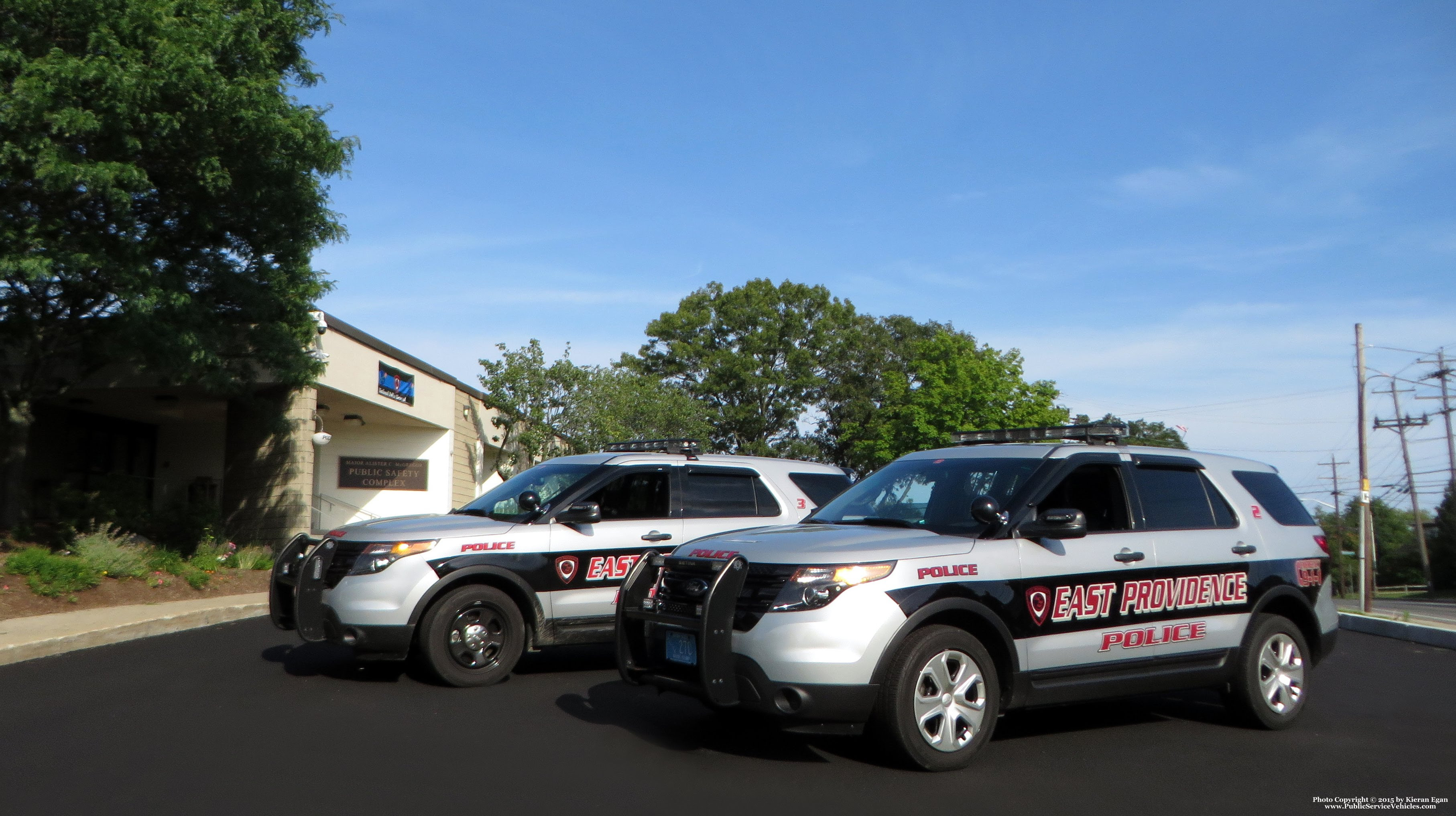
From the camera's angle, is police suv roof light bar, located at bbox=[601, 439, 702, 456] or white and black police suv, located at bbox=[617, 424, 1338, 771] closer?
white and black police suv, located at bbox=[617, 424, 1338, 771]

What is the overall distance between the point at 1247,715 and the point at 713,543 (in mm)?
3639

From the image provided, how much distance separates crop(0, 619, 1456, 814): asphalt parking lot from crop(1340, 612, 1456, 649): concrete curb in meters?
5.18

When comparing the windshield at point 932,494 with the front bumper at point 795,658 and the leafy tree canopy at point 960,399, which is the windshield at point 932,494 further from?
the leafy tree canopy at point 960,399

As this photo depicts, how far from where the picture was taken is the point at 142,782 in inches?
210

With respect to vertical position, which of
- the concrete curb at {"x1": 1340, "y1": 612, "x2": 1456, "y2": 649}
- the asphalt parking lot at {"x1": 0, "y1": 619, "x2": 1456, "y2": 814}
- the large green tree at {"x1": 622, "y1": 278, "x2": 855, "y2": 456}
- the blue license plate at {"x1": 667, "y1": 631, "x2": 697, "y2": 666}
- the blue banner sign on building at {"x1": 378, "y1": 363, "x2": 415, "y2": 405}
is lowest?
the concrete curb at {"x1": 1340, "y1": 612, "x2": 1456, "y2": 649}

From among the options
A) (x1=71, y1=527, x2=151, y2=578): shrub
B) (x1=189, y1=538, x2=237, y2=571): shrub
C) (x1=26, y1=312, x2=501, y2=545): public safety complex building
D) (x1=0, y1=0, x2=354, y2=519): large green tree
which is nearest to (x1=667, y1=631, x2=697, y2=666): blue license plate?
(x1=0, y1=0, x2=354, y2=519): large green tree

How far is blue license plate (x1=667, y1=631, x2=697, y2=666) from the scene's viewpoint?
19.2 ft

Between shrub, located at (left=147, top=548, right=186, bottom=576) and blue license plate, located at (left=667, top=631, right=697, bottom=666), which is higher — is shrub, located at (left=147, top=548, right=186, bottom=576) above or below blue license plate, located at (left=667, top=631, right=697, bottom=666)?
below

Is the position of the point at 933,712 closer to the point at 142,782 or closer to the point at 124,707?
the point at 142,782

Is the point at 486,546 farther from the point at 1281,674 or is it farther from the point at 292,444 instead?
the point at 292,444

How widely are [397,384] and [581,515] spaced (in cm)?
1988

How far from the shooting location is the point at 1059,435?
7418mm

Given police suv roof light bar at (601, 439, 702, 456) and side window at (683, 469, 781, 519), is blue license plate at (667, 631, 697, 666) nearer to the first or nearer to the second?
side window at (683, 469, 781, 519)

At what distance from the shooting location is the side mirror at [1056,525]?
6.01 meters
